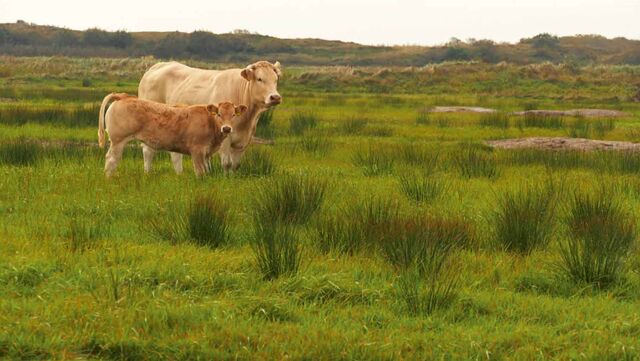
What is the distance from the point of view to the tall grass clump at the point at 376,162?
13.9 metres

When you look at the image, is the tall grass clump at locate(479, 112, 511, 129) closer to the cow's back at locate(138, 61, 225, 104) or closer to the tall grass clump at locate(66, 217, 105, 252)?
the cow's back at locate(138, 61, 225, 104)

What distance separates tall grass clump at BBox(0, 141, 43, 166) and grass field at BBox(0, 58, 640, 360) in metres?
0.02

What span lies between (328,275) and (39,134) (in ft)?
42.2

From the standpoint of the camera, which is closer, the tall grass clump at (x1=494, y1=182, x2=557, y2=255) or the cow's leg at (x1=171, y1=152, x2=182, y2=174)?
the tall grass clump at (x1=494, y1=182, x2=557, y2=255)

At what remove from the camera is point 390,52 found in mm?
113875

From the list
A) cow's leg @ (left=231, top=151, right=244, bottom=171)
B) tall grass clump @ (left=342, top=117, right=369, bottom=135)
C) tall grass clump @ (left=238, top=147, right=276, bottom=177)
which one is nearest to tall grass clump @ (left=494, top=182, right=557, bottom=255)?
tall grass clump @ (left=238, top=147, right=276, bottom=177)

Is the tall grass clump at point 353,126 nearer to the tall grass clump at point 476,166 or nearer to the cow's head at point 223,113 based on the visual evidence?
the tall grass clump at point 476,166

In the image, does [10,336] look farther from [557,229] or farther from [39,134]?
[39,134]

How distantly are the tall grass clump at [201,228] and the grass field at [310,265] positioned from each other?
0.02m

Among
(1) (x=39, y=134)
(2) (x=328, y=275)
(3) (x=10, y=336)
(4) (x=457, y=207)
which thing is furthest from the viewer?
(1) (x=39, y=134)

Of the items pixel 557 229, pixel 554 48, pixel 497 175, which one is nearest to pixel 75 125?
pixel 497 175

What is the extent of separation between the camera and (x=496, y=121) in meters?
24.4

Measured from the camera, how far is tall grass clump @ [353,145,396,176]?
13861 mm

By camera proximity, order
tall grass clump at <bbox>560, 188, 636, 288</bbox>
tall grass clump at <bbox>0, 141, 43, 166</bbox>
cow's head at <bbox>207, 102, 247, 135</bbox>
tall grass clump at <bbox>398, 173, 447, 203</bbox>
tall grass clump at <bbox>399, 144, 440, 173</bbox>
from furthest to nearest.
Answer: tall grass clump at <bbox>399, 144, 440, 173</bbox>, tall grass clump at <bbox>0, 141, 43, 166</bbox>, cow's head at <bbox>207, 102, 247, 135</bbox>, tall grass clump at <bbox>398, 173, 447, 203</bbox>, tall grass clump at <bbox>560, 188, 636, 288</bbox>
